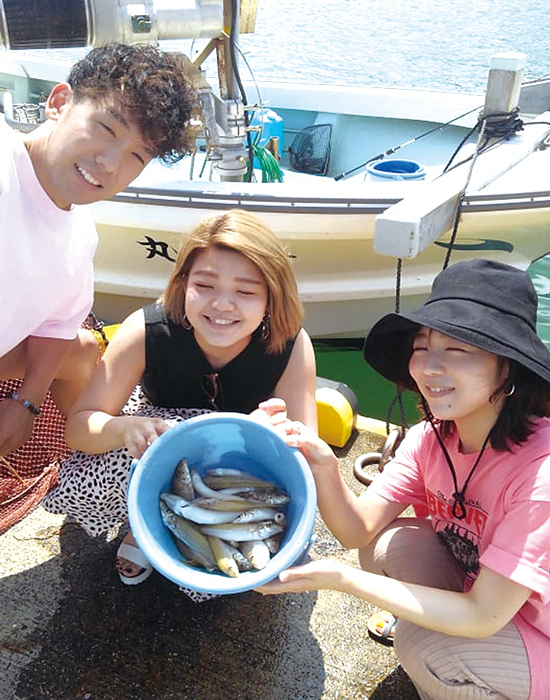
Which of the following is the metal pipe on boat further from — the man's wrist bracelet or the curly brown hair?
the man's wrist bracelet

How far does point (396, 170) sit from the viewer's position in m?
5.61

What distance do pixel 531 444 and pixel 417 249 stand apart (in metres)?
1.72

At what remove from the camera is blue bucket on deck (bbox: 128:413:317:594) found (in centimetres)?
166

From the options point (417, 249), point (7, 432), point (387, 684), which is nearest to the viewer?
point (387, 684)

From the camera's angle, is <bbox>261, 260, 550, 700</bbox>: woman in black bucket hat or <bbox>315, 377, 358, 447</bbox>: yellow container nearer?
<bbox>261, 260, 550, 700</bbox>: woman in black bucket hat

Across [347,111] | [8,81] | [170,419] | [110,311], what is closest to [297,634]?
[170,419]

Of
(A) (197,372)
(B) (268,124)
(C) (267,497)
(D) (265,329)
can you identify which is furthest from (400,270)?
(B) (268,124)

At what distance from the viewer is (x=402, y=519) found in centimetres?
217

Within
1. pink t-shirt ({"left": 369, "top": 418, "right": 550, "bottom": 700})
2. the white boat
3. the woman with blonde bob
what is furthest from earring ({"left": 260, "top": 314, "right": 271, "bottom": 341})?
the white boat

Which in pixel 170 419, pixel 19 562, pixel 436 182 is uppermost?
pixel 436 182

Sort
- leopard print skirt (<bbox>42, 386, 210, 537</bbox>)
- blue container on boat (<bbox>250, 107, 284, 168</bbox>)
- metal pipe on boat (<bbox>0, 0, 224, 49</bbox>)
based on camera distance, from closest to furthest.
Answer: leopard print skirt (<bbox>42, 386, 210, 537</bbox>) → metal pipe on boat (<bbox>0, 0, 224, 49</bbox>) → blue container on boat (<bbox>250, 107, 284, 168</bbox>)

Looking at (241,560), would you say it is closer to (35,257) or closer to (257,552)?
(257,552)

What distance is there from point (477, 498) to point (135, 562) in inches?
47.2

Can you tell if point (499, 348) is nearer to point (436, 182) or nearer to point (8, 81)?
point (436, 182)
